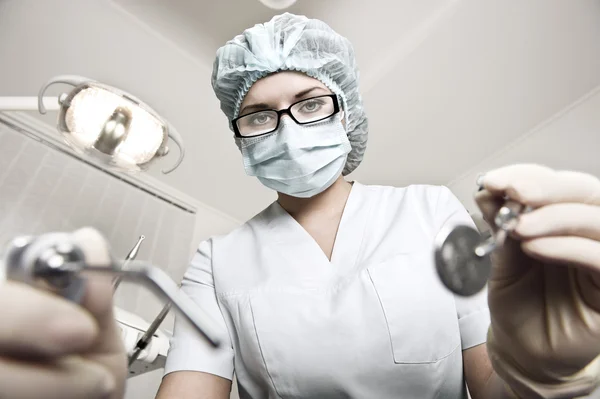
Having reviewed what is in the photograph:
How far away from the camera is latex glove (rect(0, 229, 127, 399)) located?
0.87ft

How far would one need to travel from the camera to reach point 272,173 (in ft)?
2.89

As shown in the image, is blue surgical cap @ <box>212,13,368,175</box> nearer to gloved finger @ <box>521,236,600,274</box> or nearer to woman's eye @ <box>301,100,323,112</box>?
woman's eye @ <box>301,100,323,112</box>

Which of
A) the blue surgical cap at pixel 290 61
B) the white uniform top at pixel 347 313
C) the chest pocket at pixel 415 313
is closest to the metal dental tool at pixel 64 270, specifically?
the white uniform top at pixel 347 313

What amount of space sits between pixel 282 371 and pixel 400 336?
202mm

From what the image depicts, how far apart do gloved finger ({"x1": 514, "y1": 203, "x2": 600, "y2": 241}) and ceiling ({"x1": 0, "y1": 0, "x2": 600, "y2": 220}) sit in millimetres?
1235

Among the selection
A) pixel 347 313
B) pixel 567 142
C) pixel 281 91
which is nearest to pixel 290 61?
pixel 281 91

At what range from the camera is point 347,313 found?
0.69 m

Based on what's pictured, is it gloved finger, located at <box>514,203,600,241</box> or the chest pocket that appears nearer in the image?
gloved finger, located at <box>514,203,600,241</box>

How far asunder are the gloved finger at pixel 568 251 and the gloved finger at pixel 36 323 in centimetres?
37

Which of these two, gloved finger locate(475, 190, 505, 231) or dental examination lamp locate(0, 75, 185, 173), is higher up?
dental examination lamp locate(0, 75, 185, 173)

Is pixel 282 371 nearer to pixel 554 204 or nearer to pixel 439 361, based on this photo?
pixel 439 361

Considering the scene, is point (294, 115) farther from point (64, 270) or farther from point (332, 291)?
point (64, 270)

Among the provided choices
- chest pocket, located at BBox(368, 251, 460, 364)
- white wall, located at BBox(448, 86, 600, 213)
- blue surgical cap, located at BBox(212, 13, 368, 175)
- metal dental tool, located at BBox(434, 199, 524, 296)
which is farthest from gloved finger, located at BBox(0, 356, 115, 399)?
white wall, located at BBox(448, 86, 600, 213)

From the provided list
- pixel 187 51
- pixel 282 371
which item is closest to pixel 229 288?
pixel 282 371
